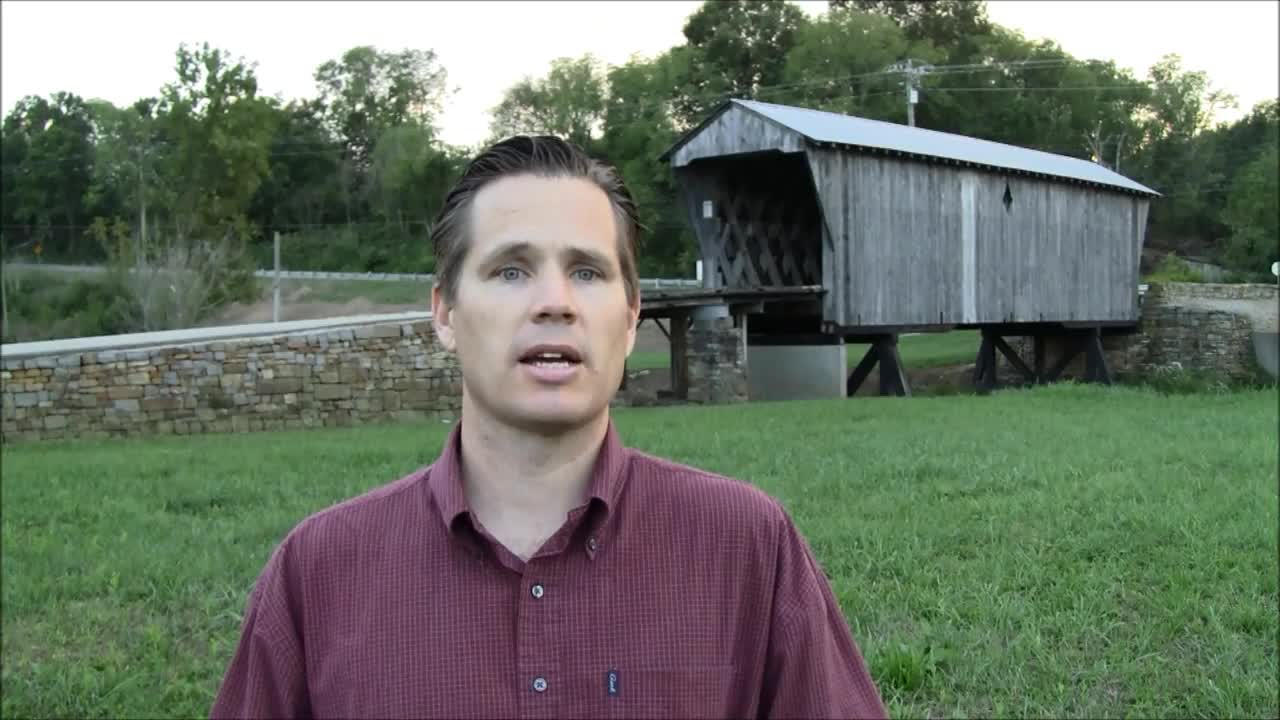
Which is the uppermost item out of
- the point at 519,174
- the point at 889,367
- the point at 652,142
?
the point at 652,142

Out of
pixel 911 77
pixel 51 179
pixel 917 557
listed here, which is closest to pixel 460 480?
pixel 917 557

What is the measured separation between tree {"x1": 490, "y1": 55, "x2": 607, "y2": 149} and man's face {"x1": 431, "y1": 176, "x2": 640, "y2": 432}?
3632 centimetres

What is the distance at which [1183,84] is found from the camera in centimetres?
2714

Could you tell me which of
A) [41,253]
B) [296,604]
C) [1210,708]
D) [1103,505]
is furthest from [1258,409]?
[41,253]

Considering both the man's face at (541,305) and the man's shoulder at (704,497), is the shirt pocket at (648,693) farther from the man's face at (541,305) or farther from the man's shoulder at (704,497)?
the man's face at (541,305)

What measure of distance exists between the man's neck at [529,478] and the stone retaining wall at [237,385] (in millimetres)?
13903

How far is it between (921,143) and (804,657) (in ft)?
62.3

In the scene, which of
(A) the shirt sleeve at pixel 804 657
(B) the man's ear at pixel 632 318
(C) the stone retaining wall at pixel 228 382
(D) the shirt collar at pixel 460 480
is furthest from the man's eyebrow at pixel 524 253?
(C) the stone retaining wall at pixel 228 382

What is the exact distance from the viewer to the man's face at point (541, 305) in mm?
1532

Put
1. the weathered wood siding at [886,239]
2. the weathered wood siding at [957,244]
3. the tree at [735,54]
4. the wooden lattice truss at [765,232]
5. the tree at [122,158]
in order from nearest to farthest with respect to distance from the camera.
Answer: the weathered wood siding at [886,239]
the weathered wood siding at [957,244]
the wooden lattice truss at [765,232]
the tree at [735,54]
the tree at [122,158]

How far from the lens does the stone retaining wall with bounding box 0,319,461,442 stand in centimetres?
1395

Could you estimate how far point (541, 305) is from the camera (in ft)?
5.03

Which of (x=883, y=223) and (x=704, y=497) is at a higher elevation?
(x=883, y=223)

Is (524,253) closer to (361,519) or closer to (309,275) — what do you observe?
(361,519)
